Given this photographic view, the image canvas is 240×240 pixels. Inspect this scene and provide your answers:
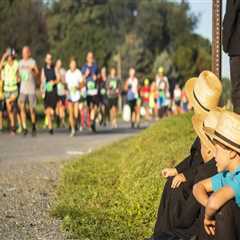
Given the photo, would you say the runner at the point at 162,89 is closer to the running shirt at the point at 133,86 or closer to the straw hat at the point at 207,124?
the running shirt at the point at 133,86

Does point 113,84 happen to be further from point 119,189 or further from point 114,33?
point 114,33

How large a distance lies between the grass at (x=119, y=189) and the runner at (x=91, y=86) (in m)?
7.95

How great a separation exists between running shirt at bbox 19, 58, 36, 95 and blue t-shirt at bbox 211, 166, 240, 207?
13.2 m

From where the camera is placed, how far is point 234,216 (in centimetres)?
399

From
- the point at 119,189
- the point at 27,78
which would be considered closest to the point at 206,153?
the point at 119,189

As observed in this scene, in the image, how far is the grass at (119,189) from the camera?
6.35 meters

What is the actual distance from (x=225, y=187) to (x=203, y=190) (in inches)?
12.3

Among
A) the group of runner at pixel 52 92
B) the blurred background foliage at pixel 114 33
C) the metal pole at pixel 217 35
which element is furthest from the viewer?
the blurred background foliage at pixel 114 33

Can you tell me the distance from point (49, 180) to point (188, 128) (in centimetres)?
217

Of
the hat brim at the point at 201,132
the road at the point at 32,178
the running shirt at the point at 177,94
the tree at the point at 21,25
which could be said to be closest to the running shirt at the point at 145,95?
the running shirt at the point at 177,94

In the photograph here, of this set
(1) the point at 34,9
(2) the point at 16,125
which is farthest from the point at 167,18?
(2) the point at 16,125

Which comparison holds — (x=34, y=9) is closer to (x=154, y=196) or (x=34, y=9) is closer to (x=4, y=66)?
(x=4, y=66)

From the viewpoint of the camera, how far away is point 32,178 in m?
9.66

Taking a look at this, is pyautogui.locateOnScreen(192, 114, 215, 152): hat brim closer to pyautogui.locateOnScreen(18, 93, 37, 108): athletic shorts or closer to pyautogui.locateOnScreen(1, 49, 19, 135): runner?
pyautogui.locateOnScreen(18, 93, 37, 108): athletic shorts
